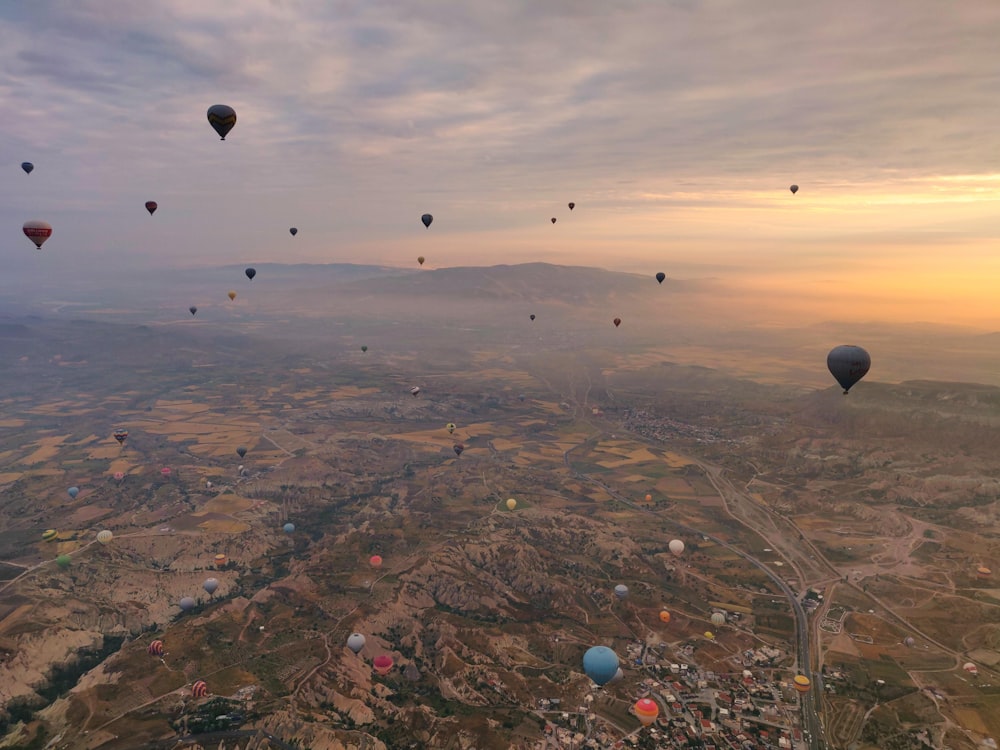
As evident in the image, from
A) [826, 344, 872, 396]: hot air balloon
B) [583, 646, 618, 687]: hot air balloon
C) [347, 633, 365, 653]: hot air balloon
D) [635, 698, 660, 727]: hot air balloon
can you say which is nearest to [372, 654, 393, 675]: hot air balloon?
[347, 633, 365, 653]: hot air balloon

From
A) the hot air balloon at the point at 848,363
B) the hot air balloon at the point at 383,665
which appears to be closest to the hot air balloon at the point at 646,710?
the hot air balloon at the point at 383,665

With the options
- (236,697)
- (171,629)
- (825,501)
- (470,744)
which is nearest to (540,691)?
(470,744)

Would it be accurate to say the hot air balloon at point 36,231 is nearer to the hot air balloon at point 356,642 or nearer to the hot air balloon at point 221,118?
the hot air balloon at point 221,118

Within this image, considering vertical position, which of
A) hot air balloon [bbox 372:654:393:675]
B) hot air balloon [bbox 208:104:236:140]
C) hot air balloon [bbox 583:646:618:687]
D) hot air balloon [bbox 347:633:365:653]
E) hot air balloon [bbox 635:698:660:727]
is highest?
hot air balloon [bbox 208:104:236:140]

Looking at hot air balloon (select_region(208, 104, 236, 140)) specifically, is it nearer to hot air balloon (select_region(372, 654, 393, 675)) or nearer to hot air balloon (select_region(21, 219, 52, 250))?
hot air balloon (select_region(21, 219, 52, 250))

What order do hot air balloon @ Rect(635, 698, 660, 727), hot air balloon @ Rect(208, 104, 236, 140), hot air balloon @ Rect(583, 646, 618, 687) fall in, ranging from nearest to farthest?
1. hot air balloon @ Rect(583, 646, 618, 687)
2. hot air balloon @ Rect(635, 698, 660, 727)
3. hot air balloon @ Rect(208, 104, 236, 140)
